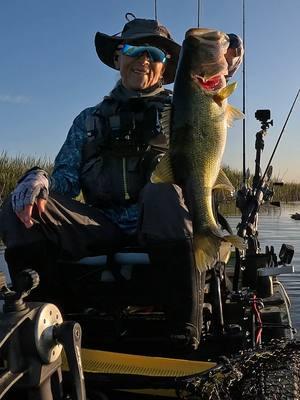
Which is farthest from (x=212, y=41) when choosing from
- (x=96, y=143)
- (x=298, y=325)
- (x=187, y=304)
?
(x=298, y=325)

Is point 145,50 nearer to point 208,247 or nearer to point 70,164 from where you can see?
point 70,164

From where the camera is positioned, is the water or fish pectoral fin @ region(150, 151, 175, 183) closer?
fish pectoral fin @ region(150, 151, 175, 183)

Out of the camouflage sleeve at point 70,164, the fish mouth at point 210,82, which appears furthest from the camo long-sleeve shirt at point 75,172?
the fish mouth at point 210,82

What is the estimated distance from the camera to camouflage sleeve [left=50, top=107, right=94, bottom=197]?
3238 millimetres

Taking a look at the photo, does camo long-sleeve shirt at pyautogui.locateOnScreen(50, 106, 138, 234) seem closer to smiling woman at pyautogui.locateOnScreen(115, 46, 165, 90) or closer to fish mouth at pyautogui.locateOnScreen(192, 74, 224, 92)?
smiling woman at pyautogui.locateOnScreen(115, 46, 165, 90)

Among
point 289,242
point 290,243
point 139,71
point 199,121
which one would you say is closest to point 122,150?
point 139,71

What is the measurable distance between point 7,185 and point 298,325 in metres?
8.81

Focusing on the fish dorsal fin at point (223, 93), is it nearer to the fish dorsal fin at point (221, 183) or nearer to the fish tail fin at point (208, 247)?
the fish dorsal fin at point (221, 183)

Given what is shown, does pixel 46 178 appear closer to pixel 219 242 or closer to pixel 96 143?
pixel 96 143

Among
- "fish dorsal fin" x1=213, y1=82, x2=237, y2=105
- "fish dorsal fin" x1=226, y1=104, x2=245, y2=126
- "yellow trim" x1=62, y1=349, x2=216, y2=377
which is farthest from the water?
"yellow trim" x1=62, y1=349, x2=216, y2=377

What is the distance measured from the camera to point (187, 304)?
238cm

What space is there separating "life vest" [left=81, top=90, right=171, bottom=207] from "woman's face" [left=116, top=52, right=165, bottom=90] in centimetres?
12

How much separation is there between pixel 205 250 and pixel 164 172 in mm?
406

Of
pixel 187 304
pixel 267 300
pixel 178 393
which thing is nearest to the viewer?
pixel 178 393
